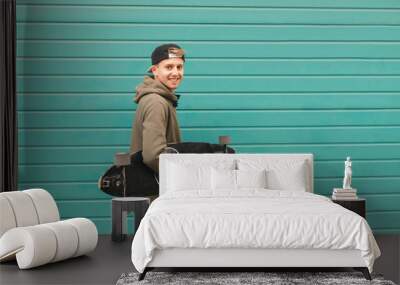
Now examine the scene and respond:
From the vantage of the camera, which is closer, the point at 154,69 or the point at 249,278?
the point at 249,278

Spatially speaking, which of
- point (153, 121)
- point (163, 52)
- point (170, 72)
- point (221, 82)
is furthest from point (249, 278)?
point (163, 52)

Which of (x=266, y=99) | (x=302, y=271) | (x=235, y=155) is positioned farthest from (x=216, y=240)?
Result: (x=266, y=99)

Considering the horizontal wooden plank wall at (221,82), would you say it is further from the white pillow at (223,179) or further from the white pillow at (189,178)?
the white pillow at (223,179)

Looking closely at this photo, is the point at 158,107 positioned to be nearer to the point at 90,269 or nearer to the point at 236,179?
the point at 236,179

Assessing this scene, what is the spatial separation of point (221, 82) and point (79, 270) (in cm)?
265

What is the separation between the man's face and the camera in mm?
6801

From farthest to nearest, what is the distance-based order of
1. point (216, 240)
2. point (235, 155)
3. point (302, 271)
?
point (235, 155), point (302, 271), point (216, 240)

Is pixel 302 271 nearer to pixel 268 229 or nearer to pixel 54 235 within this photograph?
pixel 268 229

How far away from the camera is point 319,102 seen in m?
6.83

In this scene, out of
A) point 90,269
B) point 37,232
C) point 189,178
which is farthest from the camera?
point 189,178

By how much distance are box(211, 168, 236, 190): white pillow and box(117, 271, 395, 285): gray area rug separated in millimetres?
1317

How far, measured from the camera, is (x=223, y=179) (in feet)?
19.7

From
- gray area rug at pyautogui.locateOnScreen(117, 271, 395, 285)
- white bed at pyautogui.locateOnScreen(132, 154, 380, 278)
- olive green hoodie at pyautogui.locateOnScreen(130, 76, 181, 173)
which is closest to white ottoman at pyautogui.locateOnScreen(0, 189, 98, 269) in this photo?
gray area rug at pyautogui.locateOnScreen(117, 271, 395, 285)

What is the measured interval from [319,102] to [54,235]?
3.14m
